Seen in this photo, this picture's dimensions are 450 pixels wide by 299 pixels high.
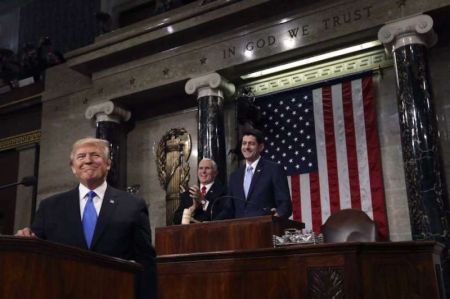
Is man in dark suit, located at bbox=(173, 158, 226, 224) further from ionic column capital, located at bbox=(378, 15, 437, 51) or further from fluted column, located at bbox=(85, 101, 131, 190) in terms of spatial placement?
fluted column, located at bbox=(85, 101, 131, 190)

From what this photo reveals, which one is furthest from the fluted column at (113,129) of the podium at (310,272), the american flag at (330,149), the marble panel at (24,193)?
the podium at (310,272)

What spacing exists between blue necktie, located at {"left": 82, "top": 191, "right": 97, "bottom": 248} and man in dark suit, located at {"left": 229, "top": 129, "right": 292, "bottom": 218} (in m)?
2.40

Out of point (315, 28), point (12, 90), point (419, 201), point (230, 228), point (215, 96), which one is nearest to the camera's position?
point (230, 228)

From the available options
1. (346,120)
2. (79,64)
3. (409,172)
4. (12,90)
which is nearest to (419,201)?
(409,172)

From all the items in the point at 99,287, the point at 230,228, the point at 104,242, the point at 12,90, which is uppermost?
the point at 12,90

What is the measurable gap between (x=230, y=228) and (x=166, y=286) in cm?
77

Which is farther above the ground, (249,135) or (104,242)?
(249,135)

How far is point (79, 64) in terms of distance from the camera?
8789 millimetres

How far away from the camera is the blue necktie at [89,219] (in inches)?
96.6

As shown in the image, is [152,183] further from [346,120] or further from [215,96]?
[346,120]

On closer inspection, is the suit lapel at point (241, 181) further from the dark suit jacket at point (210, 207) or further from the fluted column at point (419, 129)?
the fluted column at point (419, 129)

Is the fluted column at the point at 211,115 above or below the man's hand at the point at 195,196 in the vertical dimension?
above

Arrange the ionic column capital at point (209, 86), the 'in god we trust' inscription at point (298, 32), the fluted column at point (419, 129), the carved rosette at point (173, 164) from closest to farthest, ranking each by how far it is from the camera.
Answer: the fluted column at point (419, 129) < the 'in god we trust' inscription at point (298, 32) < the ionic column capital at point (209, 86) < the carved rosette at point (173, 164)

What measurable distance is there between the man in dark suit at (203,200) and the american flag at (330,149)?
2.10 metres
